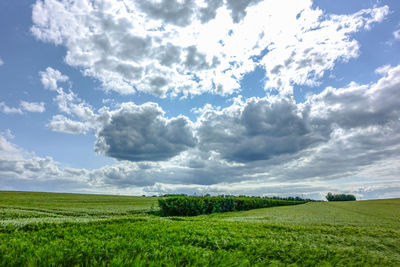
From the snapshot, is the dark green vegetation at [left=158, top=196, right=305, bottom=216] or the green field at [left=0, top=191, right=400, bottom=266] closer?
the green field at [left=0, top=191, right=400, bottom=266]

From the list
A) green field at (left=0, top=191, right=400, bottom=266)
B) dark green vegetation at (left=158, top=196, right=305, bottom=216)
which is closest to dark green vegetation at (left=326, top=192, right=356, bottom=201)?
dark green vegetation at (left=158, top=196, right=305, bottom=216)

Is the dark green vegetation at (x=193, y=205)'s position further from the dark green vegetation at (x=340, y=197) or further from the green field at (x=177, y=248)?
the dark green vegetation at (x=340, y=197)

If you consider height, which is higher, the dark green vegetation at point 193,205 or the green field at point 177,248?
the green field at point 177,248

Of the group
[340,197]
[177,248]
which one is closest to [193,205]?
[177,248]

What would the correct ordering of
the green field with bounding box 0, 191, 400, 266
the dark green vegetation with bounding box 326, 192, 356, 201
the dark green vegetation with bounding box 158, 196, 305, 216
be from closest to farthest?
the green field with bounding box 0, 191, 400, 266 → the dark green vegetation with bounding box 158, 196, 305, 216 → the dark green vegetation with bounding box 326, 192, 356, 201

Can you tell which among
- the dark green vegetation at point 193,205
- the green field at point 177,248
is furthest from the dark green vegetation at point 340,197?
the green field at point 177,248

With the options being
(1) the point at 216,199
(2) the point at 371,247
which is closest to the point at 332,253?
(2) the point at 371,247

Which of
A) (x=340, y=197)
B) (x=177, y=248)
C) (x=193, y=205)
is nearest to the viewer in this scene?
(x=177, y=248)

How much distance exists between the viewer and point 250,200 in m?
34.4

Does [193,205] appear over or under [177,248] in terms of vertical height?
under

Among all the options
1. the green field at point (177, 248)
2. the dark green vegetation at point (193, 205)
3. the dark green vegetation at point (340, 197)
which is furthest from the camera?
the dark green vegetation at point (340, 197)

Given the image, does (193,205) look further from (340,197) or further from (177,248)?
(340,197)

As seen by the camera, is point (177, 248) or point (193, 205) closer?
point (177, 248)

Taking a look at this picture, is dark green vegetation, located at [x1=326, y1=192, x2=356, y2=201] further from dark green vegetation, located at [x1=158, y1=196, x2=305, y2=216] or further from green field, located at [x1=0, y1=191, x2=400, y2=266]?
green field, located at [x1=0, y1=191, x2=400, y2=266]
